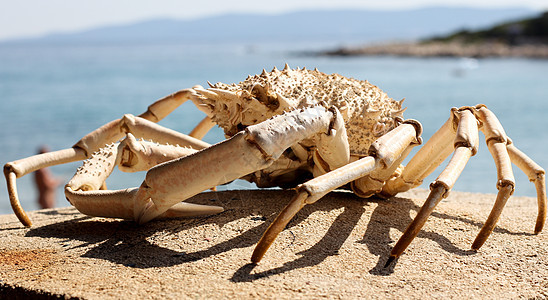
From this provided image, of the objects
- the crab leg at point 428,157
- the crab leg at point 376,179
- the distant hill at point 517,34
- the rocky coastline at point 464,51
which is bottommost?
the crab leg at point 376,179

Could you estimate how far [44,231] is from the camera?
10.2 feet

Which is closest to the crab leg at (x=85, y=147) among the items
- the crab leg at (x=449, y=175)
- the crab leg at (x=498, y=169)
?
the crab leg at (x=449, y=175)

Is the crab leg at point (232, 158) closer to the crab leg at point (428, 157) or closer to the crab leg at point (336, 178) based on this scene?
the crab leg at point (336, 178)

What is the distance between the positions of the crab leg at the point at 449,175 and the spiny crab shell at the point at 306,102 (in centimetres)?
50

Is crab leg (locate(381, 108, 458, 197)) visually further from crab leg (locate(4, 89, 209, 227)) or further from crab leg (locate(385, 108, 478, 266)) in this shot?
crab leg (locate(4, 89, 209, 227))

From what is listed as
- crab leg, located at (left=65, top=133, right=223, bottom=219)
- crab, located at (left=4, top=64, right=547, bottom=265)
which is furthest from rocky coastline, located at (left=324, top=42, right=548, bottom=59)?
crab leg, located at (left=65, top=133, right=223, bottom=219)

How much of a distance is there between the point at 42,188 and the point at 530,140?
36.5ft

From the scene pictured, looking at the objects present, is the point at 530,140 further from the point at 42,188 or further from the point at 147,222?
the point at 147,222

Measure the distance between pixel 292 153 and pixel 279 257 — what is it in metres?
0.80

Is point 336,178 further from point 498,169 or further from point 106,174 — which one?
point 106,174

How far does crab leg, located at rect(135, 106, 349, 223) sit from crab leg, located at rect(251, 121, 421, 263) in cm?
20

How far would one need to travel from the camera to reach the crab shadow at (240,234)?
246 cm

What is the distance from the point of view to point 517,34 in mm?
53562

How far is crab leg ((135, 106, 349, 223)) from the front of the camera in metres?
2.21
